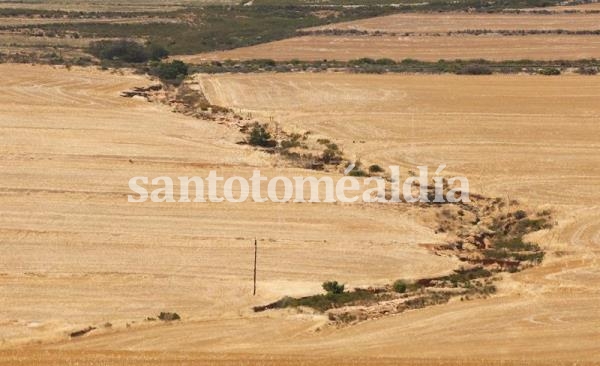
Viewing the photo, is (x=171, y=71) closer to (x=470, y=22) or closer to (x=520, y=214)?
(x=470, y=22)

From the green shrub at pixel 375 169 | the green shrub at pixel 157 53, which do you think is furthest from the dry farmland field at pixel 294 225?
the green shrub at pixel 157 53

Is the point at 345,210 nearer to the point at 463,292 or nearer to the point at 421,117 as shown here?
the point at 463,292

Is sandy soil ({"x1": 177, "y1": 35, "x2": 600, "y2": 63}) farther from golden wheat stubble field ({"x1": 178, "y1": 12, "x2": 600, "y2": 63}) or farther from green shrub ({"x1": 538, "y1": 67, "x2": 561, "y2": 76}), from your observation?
green shrub ({"x1": 538, "y1": 67, "x2": 561, "y2": 76})

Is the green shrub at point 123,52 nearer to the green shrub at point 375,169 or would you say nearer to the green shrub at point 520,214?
the green shrub at point 375,169

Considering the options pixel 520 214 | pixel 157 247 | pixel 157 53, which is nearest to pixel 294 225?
pixel 157 247

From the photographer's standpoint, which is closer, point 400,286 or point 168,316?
point 168,316

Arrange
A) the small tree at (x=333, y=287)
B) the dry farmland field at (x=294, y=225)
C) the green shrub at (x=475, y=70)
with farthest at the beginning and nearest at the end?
the green shrub at (x=475, y=70) → the small tree at (x=333, y=287) → the dry farmland field at (x=294, y=225)

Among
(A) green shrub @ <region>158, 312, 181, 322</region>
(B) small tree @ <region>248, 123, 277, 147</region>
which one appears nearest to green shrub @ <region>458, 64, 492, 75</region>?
(B) small tree @ <region>248, 123, 277, 147</region>
